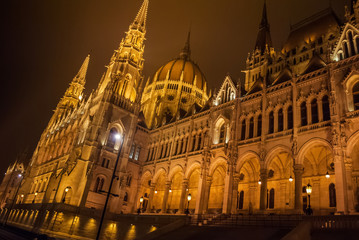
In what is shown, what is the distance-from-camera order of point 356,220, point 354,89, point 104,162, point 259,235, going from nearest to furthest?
point 356,220 → point 259,235 → point 354,89 → point 104,162

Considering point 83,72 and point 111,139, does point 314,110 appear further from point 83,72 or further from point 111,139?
point 83,72

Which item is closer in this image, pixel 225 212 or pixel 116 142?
pixel 225 212

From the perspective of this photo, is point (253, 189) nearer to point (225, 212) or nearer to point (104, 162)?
point (225, 212)

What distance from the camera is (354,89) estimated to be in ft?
82.8

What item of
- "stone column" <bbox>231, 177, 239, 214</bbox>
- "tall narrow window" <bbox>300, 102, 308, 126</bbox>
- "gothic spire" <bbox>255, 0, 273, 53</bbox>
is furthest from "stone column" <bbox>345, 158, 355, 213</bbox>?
"gothic spire" <bbox>255, 0, 273, 53</bbox>

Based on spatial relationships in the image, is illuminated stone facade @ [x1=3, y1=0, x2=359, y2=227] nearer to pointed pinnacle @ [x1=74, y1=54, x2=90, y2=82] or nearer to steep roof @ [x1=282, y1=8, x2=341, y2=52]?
steep roof @ [x1=282, y1=8, x2=341, y2=52]

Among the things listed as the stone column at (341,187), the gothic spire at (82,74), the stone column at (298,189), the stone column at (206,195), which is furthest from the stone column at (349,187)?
the gothic spire at (82,74)

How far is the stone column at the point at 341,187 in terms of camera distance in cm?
2130

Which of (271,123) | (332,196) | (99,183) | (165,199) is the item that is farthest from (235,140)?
(99,183)

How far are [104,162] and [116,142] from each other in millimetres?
3608

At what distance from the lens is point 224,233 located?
19750 millimetres

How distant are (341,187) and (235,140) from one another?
12.5 metres

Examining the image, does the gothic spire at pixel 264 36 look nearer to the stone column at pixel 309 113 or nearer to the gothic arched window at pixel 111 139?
the stone column at pixel 309 113

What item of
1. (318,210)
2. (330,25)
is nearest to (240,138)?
(318,210)
